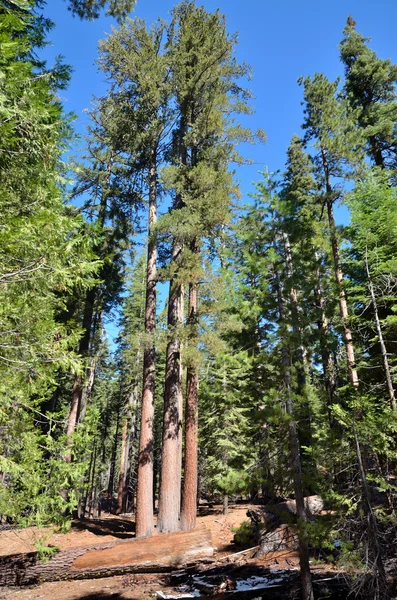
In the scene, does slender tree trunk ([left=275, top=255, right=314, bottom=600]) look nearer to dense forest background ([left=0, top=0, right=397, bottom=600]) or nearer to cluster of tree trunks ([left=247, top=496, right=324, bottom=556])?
dense forest background ([left=0, top=0, right=397, bottom=600])

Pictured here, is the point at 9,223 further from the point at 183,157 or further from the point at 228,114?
the point at 228,114

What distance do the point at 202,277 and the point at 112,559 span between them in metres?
8.64

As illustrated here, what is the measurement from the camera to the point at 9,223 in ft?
18.2

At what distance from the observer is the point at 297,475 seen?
658 cm

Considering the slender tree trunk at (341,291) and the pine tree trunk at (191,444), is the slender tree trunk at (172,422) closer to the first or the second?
the pine tree trunk at (191,444)

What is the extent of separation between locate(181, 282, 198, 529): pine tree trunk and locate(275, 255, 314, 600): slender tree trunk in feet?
14.8

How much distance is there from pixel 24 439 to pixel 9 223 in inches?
175

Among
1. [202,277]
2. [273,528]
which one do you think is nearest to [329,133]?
[202,277]

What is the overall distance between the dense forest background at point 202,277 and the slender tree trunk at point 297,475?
4 cm

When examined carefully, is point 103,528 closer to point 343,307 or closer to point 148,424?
point 148,424

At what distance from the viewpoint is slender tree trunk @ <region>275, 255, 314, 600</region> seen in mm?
6027

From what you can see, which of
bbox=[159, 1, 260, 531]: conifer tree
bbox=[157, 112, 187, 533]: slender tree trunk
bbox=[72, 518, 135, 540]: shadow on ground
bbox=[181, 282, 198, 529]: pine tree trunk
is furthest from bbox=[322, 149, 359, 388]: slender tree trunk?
bbox=[72, 518, 135, 540]: shadow on ground

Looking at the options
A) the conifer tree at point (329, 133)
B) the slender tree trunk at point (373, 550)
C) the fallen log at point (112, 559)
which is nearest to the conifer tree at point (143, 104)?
the fallen log at point (112, 559)

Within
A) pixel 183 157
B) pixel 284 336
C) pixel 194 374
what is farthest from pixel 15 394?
pixel 183 157
